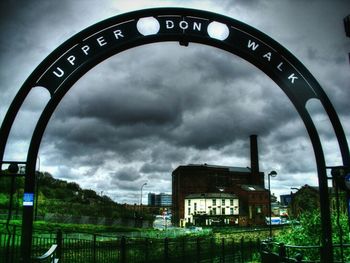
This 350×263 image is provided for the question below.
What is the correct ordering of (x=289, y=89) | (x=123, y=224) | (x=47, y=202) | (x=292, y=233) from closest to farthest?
(x=289, y=89) < (x=292, y=233) < (x=123, y=224) < (x=47, y=202)

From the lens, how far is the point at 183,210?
89.5 metres

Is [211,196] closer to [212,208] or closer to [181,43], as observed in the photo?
[212,208]

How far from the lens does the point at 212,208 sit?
88250 millimetres

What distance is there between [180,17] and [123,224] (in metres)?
53.3

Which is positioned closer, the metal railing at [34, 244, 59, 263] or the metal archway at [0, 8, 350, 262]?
the metal railing at [34, 244, 59, 263]

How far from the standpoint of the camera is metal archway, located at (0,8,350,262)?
19.7 feet

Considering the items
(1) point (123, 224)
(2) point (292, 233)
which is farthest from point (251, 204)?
(2) point (292, 233)

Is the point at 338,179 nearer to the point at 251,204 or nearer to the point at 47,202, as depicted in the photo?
the point at 47,202

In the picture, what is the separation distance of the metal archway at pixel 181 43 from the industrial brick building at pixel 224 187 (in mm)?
83231

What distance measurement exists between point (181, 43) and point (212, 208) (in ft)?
277

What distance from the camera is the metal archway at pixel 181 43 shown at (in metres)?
6.00

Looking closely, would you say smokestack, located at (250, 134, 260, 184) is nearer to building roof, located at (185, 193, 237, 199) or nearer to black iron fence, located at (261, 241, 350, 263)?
building roof, located at (185, 193, 237, 199)

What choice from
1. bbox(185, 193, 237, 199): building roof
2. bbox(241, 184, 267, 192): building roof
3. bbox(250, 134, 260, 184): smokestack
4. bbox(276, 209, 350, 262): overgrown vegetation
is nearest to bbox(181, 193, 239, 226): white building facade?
bbox(185, 193, 237, 199): building roof

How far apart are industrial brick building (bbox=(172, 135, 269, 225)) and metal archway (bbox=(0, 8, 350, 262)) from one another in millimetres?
83231
